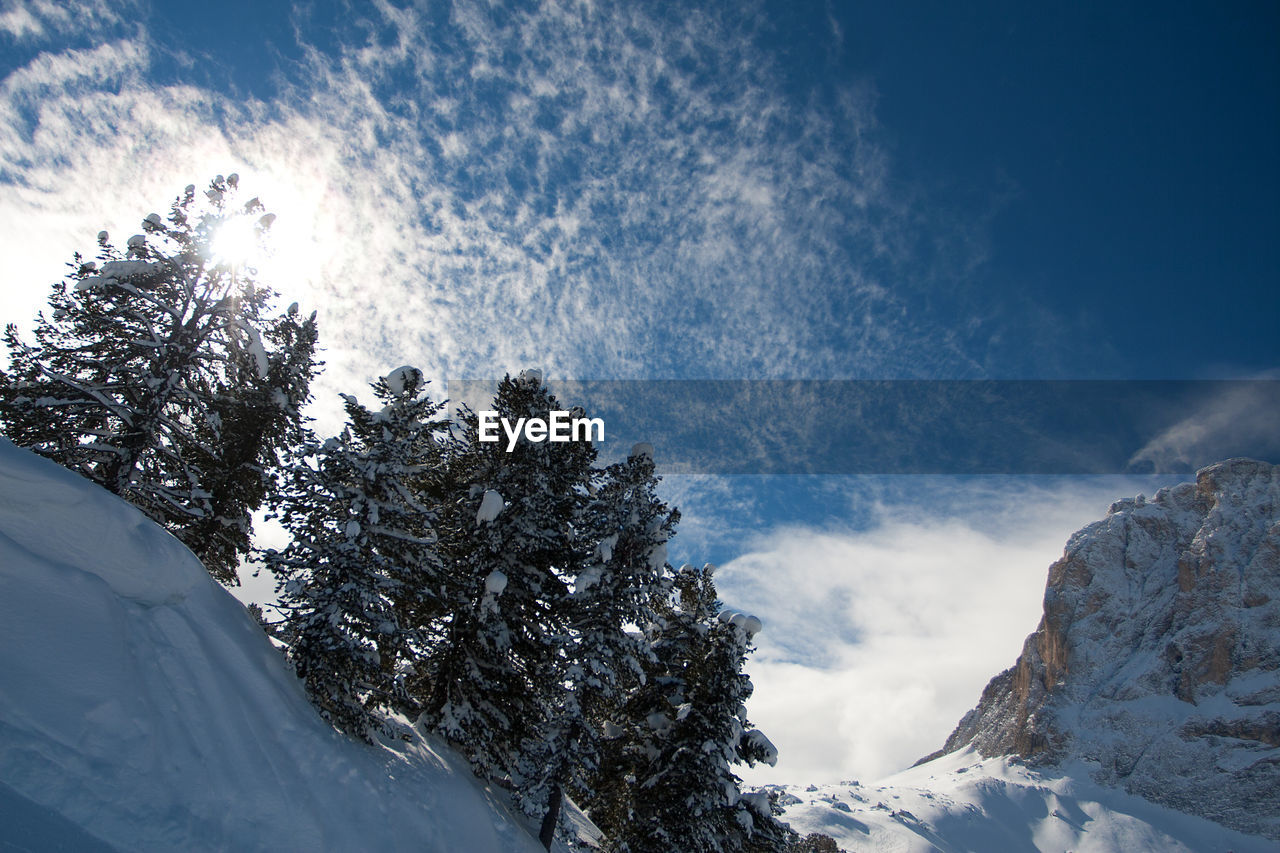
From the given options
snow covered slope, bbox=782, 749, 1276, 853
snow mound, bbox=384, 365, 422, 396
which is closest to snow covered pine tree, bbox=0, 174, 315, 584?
snow mound, bbox=384, 365, 422, 396

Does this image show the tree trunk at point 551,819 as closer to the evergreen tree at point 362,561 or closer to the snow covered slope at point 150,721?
the snow covered slope at point 150,721

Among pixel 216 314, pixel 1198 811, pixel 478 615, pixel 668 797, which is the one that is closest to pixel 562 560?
pixel 478 615

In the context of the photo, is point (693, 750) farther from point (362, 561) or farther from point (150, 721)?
point (150, 721)

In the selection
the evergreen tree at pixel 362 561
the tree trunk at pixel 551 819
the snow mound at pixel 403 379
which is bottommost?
the tree trunk at pixel 551 819

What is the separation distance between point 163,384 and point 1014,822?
230 metres

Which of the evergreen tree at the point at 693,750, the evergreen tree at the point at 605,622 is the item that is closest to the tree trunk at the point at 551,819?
the evergreen tree at the point at 605,622

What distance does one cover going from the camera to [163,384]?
52.7 ft

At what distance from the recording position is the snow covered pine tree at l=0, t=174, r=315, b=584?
15688 millimetres

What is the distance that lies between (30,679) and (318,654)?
524cm

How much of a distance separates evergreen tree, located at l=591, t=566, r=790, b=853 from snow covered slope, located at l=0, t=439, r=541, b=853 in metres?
3.95

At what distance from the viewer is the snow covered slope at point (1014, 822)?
15225cm

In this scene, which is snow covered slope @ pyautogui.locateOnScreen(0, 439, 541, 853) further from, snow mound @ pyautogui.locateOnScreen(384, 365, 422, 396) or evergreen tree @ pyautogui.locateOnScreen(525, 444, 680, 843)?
snow mound @ pyautogui.locateOnScreen(384, 365, 422, 396)

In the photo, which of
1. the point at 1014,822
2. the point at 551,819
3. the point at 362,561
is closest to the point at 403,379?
the point at 362,561

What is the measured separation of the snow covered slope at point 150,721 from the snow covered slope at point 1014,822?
169m
